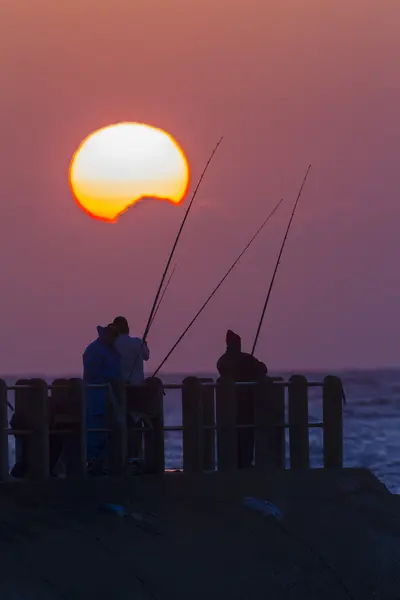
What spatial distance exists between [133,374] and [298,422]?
7.18ft

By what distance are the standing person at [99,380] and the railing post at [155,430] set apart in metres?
0.46

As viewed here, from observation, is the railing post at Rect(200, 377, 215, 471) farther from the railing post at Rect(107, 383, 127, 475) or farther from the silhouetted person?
the railing post at Rect(107, 383, 127, 475)

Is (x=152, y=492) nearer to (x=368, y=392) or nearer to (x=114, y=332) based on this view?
(x=114, y=332)

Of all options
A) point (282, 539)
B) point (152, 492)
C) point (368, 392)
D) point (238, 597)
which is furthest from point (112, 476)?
point (368, 392)

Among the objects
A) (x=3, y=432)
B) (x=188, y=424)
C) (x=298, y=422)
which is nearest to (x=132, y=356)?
(x=188, y=424)

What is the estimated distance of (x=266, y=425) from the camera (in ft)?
58.6

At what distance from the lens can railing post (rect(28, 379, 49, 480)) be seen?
15.3 metres

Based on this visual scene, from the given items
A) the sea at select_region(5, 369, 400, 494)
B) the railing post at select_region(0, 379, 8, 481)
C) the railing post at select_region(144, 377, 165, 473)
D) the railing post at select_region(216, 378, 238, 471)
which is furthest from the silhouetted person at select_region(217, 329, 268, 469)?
the sea at select_region(5, 369, 400, 494)

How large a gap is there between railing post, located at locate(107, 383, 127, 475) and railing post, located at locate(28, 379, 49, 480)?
102cm

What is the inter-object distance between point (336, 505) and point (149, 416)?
2395mm

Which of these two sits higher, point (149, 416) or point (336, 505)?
point (149, 416)

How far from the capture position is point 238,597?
13438mm

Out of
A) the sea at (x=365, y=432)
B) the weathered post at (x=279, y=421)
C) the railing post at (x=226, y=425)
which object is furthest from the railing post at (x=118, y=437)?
the sea at (x=365, y=432)

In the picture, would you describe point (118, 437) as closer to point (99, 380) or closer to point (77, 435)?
point (77, 435)
